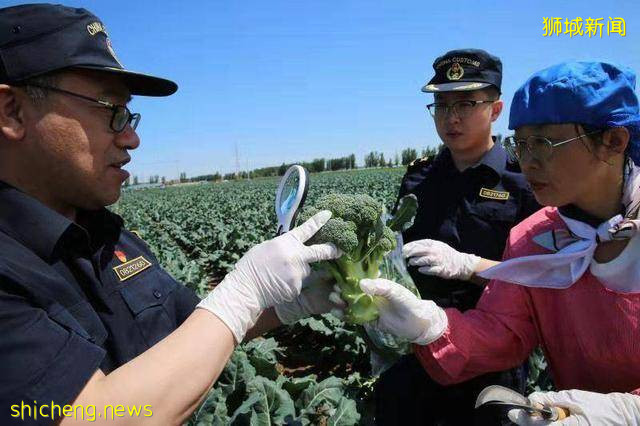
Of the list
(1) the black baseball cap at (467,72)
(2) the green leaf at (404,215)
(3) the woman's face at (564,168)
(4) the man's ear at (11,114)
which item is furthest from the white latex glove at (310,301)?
(1) the black baseball cap at (467,72)

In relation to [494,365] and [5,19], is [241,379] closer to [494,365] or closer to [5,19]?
[494,365]

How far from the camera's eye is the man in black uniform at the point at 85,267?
1259 millimetres

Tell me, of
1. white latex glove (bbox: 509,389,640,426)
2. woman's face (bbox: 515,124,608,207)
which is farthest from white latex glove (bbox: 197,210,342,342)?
white latex glove (bbox: 509,389,640,426)

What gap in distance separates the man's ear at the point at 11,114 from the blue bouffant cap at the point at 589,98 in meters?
1.95

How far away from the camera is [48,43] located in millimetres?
1608


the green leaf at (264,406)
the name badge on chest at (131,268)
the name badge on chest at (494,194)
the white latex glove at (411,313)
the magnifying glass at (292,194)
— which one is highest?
the magnifying glass at (292,194)

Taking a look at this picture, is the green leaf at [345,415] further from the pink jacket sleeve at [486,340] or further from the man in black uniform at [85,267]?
the man in black uniform at [85,267]

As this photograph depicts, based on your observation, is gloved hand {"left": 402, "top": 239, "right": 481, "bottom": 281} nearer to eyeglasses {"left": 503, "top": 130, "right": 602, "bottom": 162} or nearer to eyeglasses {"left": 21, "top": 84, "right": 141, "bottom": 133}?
eyeglasses {"left": 503, "top": 130, "right": 602, "bottom": 162}

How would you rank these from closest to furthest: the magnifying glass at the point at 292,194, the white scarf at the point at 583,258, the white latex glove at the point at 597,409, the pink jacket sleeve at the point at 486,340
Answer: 1. the white latex glove at the point at 597,409
2. the white scarf at the point at 583,258
3. the pink jacket sleeve at the point at 486,340
4. the magnifying glass at the point at 292,194

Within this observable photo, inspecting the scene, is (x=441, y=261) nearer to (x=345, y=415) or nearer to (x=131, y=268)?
(x=345, y=415)

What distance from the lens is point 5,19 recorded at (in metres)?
1.62

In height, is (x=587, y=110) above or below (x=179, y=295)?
above

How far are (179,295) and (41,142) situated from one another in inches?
35.2

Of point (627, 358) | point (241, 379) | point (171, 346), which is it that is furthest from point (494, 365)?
point (241, 379)
